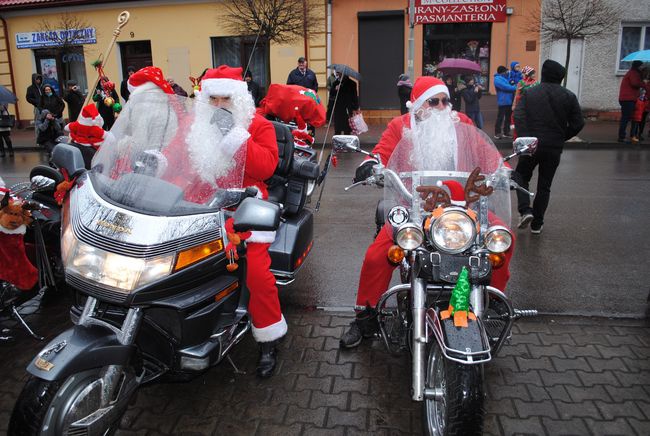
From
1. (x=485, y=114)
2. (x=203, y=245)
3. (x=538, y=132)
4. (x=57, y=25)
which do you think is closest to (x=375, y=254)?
→ (x=203, y=245)

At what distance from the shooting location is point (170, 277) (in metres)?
2.62

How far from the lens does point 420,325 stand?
268 centimetres

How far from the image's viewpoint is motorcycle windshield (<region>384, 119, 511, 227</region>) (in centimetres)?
305

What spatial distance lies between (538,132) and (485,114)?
39.4 feet

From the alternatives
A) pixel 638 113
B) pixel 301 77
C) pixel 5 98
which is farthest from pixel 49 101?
pixel 638 113

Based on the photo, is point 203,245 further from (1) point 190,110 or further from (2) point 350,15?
(2) point 350,15

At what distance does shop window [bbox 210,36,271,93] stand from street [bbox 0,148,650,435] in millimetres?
15024

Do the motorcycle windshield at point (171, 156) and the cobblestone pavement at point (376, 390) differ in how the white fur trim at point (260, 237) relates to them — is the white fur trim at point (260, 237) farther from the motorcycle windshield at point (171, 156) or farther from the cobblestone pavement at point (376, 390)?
the cobblestone pavement at point (376, 390)

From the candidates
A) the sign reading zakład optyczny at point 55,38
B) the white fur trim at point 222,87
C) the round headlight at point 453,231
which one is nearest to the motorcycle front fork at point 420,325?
the round headlight at point 453,231

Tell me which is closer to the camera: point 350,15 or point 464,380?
point 464,380

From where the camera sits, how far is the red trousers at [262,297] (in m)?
3.37

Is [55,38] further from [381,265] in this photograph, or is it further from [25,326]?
[381,265]

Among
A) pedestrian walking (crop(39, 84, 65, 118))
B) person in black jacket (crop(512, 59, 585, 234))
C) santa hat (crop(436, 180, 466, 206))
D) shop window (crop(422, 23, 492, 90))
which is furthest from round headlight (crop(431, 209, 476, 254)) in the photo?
shop window (crop(422, 23, 492, 90))

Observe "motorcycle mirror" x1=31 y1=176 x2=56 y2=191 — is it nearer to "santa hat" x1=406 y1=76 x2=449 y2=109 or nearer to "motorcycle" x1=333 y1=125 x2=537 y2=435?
"motorcycle" x1=333 y1=125 x2=537 y2=435
